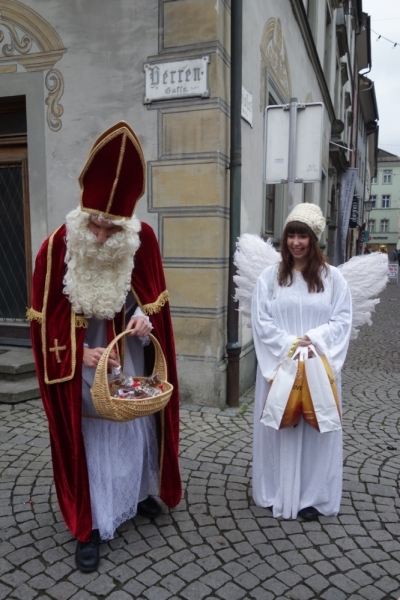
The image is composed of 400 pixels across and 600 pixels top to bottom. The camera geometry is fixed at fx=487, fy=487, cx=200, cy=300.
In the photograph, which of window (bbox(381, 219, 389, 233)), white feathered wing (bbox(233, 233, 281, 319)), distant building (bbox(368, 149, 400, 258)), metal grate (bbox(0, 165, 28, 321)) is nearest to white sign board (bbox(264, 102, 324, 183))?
white feathered wing (bbox(233, 233, 281, 319))

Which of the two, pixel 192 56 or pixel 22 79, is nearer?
pixel 192 56

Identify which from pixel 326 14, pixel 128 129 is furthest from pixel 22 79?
pixel 326 14

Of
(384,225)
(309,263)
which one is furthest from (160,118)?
(384,225)

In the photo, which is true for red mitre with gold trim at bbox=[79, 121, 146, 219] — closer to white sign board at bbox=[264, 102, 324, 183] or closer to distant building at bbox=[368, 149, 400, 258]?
white sign board at bbox=[264, 102, 324, 183]

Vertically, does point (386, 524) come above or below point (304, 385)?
below

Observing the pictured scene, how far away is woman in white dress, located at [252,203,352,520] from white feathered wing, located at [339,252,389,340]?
26 cm

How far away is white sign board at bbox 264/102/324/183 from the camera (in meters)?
4.09

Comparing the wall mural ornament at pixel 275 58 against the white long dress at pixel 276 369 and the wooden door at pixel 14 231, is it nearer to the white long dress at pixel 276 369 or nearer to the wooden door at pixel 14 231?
the wooden door at pixel 14 231

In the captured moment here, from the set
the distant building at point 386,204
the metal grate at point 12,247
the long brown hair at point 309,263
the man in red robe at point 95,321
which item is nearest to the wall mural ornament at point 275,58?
the metal grate at point 12,247

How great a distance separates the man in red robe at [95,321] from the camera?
219 cm

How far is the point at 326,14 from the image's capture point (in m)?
10.9

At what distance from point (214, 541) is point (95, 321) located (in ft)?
4.48

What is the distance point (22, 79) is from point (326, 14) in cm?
867

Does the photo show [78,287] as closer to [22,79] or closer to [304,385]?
[304,385]
